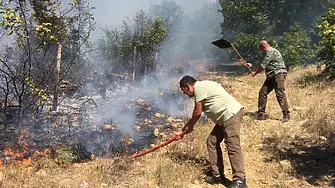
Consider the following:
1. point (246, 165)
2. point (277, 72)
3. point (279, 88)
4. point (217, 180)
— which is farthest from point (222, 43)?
point (217, 180)

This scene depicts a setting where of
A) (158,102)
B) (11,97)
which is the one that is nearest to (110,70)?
(158,102)

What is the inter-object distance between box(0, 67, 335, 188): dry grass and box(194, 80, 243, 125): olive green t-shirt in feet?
3.10

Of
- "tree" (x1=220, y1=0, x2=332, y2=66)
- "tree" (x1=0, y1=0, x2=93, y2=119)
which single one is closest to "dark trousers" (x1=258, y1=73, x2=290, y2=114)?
"tree" (x1=0, y1=0, x2=93, y2=119)

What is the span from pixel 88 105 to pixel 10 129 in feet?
9.56

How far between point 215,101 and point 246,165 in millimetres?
1381

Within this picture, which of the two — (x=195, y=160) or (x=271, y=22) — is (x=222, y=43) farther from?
(x=271, y=22)

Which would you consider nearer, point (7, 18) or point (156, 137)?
point (7, 18)

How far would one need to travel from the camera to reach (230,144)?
3500mm

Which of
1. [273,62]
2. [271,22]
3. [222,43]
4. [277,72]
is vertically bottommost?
[277,72]

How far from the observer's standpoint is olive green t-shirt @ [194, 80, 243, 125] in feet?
11.3

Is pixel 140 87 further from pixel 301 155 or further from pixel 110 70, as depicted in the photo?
pixel 301 155

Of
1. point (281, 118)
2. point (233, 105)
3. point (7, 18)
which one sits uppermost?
point (7, 18)

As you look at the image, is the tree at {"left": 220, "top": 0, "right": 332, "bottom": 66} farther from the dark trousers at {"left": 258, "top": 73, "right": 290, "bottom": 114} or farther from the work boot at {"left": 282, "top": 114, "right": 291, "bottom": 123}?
the work boot at {"left": 282, "top": 114, "right": 291, "bottom": 123}

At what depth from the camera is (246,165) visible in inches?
170
